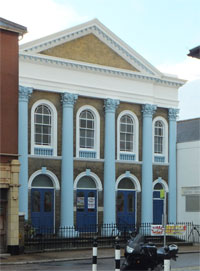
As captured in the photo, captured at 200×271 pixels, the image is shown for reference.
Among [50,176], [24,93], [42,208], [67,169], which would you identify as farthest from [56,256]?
[24,93]

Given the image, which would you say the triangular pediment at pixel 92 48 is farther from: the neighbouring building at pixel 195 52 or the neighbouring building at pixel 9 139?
the neighbouring building at pixel 195 52

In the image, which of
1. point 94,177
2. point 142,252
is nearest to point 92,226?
point 94,177

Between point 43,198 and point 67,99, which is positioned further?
point 67,99

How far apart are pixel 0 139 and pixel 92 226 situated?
415 inches

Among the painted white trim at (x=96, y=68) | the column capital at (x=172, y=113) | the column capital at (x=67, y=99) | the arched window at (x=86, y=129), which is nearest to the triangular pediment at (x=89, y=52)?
the painted white trim at (x=96, y=68)

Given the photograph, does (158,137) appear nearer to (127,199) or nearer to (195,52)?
(127,199)

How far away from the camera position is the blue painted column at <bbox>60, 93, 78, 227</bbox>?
106 ft

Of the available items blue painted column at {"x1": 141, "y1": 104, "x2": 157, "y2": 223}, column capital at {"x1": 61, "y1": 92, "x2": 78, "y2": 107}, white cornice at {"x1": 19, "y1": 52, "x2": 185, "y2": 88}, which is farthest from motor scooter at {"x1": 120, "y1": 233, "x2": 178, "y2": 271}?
blue painted column at {"x1": 141, "y1": 104, "x2": 157, "y2": 223}

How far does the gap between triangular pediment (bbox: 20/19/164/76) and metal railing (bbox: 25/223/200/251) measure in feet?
30.2

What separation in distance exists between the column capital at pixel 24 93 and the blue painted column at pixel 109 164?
4.94m

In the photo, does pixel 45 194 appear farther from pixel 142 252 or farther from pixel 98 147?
pixel 142 252

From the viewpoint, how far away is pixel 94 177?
3406cm

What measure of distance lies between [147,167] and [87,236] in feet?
20.3

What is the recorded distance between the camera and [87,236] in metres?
31.9
